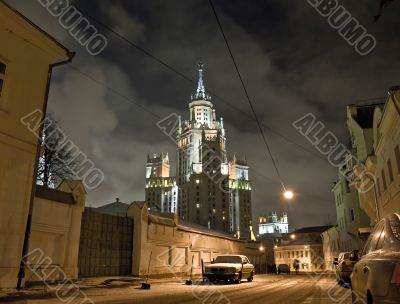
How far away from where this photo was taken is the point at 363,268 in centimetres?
556

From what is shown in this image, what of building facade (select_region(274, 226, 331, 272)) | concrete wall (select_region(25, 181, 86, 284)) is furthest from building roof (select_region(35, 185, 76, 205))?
building facade (select_region(274, 226, 331, 272))

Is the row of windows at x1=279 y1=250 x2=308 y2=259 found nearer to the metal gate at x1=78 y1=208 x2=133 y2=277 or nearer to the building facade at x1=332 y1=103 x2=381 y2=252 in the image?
the building facade at x1=332 y1=103 x2=381 y2=252

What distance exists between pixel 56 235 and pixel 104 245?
3.56m

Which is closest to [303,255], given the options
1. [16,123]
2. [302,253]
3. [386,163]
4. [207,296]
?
[302,253]

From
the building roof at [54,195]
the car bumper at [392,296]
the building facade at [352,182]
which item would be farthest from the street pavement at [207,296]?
the building facade at [352,182]

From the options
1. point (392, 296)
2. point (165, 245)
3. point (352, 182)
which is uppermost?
point (352, 182)

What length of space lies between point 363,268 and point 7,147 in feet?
37.7

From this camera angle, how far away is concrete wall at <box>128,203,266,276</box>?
20.5 m

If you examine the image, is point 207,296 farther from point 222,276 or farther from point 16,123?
point 16,123

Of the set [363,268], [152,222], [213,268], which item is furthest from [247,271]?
[363,268]

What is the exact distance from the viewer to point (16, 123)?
12.7m

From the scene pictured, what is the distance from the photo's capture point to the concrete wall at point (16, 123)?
11875 millimetres

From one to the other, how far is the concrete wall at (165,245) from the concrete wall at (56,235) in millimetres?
4971

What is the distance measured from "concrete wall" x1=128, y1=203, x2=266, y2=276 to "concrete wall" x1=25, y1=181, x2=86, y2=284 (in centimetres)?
497
